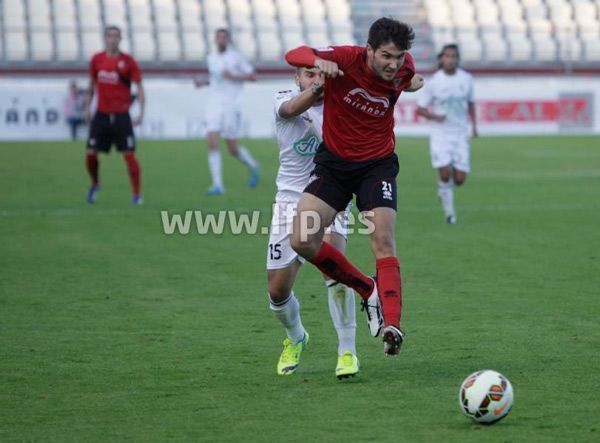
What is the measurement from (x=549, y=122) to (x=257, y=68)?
8.62 metres

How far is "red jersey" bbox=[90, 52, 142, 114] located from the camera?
1592 cm

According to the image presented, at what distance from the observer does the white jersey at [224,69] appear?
19.0m

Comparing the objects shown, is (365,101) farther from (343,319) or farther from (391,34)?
(343,319)

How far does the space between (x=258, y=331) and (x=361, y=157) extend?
186cm

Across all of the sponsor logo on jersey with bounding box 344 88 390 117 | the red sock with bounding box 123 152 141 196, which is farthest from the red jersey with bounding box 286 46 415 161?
the red sock with bounding box 123 152 141 196

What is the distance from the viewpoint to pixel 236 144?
18391 millimetres

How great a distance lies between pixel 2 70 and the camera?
3347 cm

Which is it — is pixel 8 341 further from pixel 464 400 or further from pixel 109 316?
pixel 464 400

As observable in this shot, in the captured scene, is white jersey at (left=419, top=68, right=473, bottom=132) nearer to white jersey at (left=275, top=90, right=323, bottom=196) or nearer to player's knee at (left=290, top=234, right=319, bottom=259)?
white jersey at (left=275, top=90, right=323, bottom=196)

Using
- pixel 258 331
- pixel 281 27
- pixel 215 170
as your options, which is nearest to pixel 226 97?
pixel 215 170

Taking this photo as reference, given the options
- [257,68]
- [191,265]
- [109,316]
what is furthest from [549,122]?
[109,316]

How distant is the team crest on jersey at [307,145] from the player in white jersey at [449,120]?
7469mm

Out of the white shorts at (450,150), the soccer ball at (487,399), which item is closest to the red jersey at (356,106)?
the soccer ball at (487,399)

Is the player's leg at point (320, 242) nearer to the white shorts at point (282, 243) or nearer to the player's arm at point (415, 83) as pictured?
the white shorts at point (282, 243)
